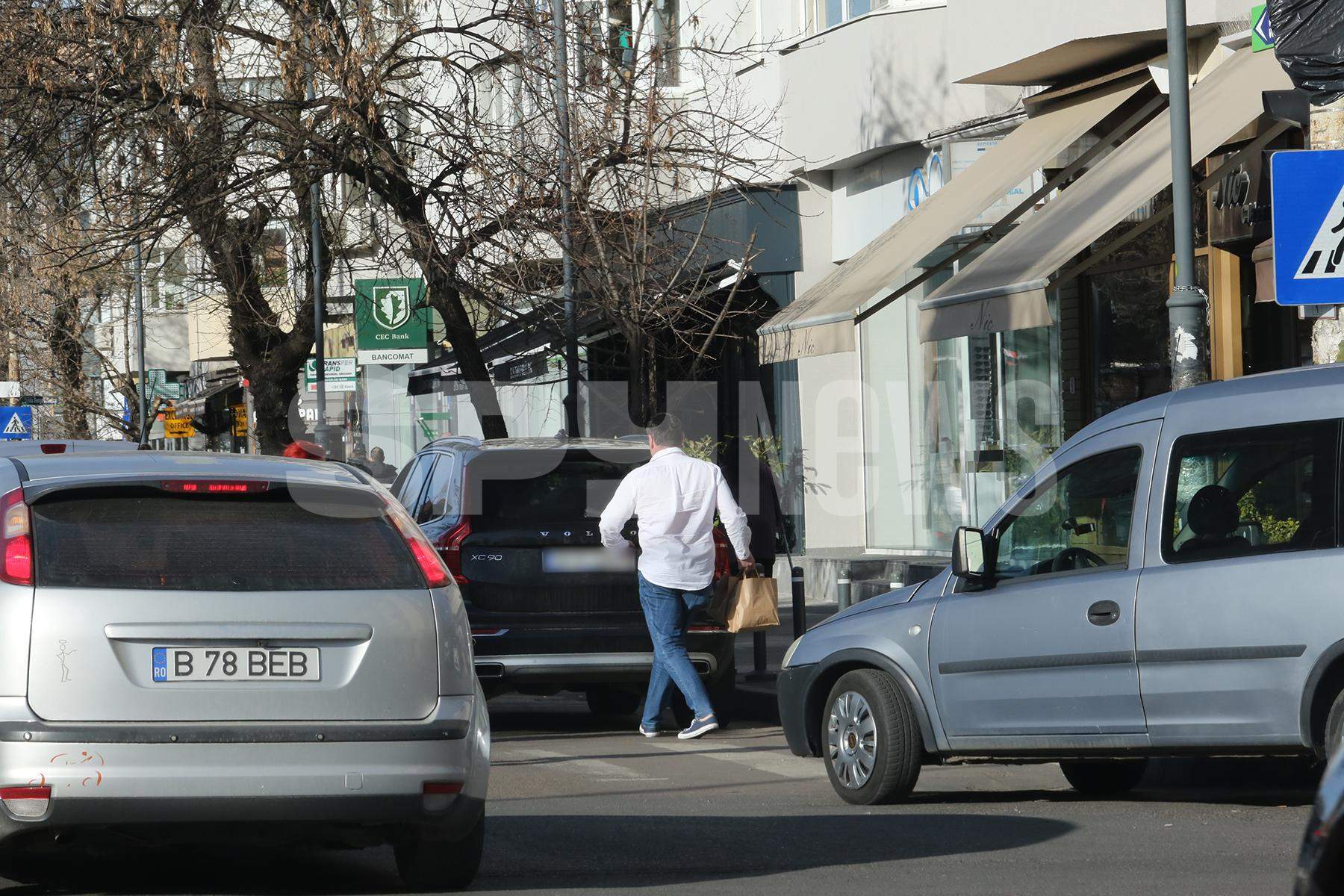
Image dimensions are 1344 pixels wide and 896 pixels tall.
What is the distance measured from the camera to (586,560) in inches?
461

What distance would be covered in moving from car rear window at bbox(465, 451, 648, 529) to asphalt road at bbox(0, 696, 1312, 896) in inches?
63.9

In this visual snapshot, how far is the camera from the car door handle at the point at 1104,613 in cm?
791

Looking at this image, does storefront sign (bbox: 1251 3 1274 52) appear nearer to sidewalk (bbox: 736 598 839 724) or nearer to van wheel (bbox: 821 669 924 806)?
sidewalk (bbox: 736 598 839 724)

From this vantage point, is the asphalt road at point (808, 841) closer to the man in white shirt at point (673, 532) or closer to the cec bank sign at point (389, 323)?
the man in white shirt at point (673, 532)

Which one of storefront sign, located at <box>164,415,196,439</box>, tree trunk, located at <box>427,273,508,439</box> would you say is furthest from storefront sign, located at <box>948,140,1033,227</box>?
storefront sign, located at <box>164,415,196,439</box>

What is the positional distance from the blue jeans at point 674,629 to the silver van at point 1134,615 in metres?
2.25

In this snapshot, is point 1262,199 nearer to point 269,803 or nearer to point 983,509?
point 983,509

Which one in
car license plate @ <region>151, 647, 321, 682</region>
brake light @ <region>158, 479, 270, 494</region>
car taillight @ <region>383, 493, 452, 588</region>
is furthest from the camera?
car taillight @ <region>383, 493, 452, 588</region>

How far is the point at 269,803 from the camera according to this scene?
5992 mm

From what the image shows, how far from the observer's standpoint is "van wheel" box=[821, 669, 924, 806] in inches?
343

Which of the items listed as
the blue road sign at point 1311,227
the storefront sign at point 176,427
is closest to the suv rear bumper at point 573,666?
the blue road sign at point 1311,227

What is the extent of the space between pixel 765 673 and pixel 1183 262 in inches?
174

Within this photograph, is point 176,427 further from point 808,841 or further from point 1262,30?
point 808,841

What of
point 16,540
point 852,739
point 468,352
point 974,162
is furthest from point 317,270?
point 16,540
